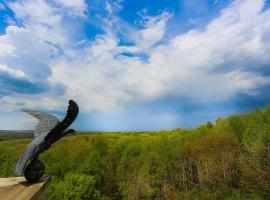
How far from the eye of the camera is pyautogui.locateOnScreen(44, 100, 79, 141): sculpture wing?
168 inches

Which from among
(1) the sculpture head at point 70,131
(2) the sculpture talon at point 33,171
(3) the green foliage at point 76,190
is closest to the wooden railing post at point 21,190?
(2) the sculpture talon at point 33,171

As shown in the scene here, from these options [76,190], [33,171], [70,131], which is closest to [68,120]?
[70,131]

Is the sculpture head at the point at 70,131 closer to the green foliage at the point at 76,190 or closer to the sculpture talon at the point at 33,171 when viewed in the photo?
the sculpture talon at the point at 33,171

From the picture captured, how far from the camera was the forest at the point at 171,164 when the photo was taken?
2580 centimetres

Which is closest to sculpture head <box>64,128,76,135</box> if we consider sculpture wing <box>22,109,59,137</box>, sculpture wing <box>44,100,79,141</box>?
sculpture wing <box>44,100,79,141</box>

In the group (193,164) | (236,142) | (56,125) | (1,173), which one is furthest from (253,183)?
(56,125)

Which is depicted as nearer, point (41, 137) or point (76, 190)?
point (41, 137)

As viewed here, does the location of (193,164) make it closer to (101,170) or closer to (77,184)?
(101,170)

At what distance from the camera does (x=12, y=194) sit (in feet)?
12.2

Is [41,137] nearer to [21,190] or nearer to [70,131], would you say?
[70,131]

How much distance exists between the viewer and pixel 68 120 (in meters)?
4.46

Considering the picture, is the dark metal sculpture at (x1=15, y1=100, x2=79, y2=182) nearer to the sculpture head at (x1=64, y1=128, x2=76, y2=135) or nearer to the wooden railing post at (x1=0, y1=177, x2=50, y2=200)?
the sculpture head at (x1=64, y1=128, x2=76, y2=135)

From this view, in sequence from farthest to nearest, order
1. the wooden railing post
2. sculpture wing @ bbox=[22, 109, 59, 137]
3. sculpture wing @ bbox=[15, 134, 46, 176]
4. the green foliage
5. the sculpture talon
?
the green foliage, sculpture wing @ bbox=[22, 109, 59, 137], the sculpture talon, sculpture wing @ bbox=[15, 134, 46, 176], the wooden railing post

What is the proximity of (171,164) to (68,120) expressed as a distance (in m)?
31.8
